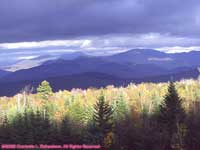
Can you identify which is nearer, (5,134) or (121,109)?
(5,134)

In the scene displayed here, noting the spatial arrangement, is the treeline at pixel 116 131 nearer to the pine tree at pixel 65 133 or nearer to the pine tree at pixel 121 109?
the pine tree at pixel 65 133

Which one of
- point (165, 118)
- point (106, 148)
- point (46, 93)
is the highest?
point (46, 93)

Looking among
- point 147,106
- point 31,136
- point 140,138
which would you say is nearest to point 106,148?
point 140,138

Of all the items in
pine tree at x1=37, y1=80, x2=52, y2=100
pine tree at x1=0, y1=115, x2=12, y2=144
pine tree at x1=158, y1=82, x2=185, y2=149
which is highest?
pine tree at x1=37, y1=80, x2=52, y2=100

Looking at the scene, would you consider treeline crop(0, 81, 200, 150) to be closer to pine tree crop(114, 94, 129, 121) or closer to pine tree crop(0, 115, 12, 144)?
pine tree crop(0, 115, 12, 144)

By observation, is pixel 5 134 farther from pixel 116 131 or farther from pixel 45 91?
pixel 45 91

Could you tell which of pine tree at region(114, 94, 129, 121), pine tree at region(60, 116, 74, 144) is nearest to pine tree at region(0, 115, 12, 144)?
pine tree at region(60, 116, 74, 144)

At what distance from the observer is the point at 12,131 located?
2980 inches

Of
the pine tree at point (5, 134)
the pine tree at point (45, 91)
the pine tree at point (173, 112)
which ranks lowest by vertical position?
the pine tree at point (5, 134)

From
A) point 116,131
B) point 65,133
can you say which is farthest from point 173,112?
point 65,133

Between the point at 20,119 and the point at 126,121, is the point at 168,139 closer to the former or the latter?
the point at 126,121

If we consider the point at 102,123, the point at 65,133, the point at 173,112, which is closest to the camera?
the point at 173,112

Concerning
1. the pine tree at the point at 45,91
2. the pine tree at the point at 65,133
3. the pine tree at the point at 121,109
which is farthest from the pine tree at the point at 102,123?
the pine tree at the point at 45,91

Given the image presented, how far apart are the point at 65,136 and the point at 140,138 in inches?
498
